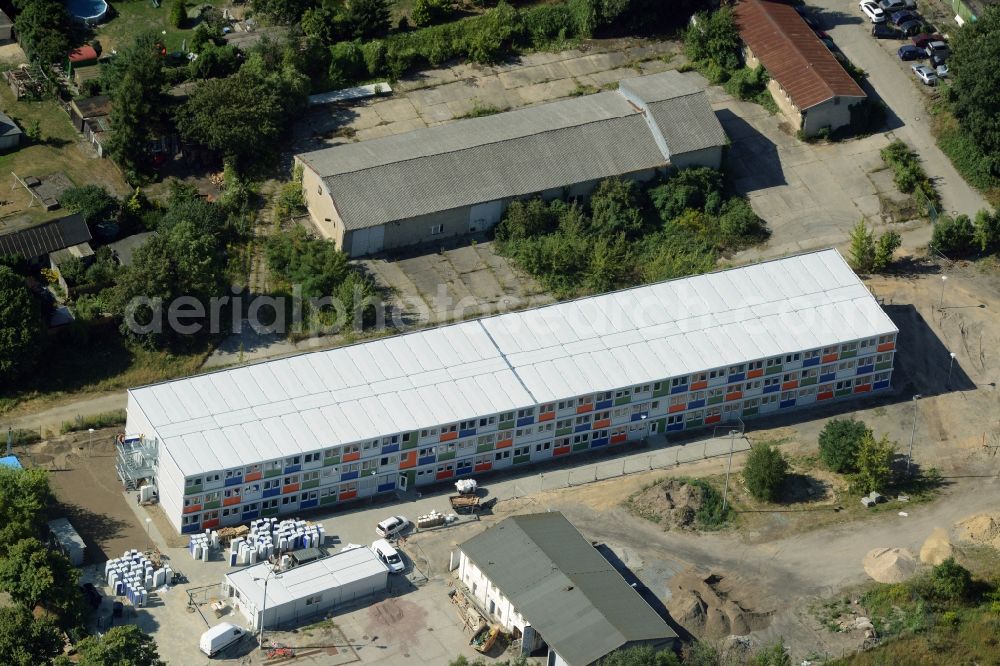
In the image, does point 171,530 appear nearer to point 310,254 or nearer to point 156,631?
point 156,631

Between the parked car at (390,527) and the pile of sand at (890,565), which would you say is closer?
the pile of sand at (890,565)

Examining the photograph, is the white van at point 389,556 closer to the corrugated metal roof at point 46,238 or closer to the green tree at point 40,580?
the green tree at point 40,580

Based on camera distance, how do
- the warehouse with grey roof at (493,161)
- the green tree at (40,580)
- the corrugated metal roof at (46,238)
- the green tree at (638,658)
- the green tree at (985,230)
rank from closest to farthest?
the green tree at (638,658) → the green tree at (40,580) → the corrugated metal roof at (46,238) → the warehouse with grey roof at (493,161) → the green tree at (985,230)

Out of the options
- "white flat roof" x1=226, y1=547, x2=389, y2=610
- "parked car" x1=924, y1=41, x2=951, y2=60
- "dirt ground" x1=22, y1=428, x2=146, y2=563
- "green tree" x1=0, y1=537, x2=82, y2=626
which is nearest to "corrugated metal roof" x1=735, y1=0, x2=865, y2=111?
"parked car" x1=924, y1=41, x2=951, y2=60

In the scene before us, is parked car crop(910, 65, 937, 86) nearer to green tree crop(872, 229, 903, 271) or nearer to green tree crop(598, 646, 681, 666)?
green tree crop(872, 229, 903, 271)

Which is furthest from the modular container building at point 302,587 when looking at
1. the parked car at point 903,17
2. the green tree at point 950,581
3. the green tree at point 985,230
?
the parked car at point 903,17

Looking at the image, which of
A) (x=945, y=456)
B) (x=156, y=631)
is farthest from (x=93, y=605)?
(x=945, y=456)

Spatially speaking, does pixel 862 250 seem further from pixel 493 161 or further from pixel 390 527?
pixel 390 527
